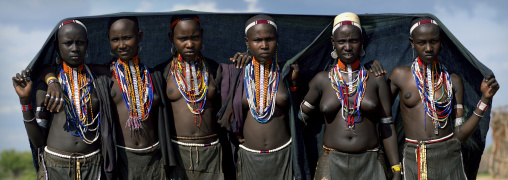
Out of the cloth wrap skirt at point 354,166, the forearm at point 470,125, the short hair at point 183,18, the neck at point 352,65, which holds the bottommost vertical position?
the cloth wrap skirt at point 354,166

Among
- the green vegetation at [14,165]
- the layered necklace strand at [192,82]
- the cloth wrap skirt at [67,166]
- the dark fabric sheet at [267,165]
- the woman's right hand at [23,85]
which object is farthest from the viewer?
the green vegetation at [14,165]

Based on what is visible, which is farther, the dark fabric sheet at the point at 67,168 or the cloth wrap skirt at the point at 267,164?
the cloth wrap skirt at the point at 267,164

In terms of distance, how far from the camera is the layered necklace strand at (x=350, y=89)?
5.23 meters

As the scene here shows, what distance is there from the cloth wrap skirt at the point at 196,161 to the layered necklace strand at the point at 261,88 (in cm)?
60

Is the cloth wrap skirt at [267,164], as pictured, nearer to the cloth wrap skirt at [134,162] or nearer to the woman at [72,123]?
the cloth wrap skirt at [134,162]

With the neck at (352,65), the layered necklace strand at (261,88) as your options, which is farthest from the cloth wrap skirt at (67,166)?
the neck at (352,65)

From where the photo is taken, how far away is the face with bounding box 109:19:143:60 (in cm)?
529

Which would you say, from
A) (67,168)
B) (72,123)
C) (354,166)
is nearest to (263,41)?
(354,166)

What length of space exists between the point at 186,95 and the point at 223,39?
936 millimetres

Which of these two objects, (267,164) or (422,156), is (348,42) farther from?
(267,164)

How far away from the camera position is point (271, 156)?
532 cm

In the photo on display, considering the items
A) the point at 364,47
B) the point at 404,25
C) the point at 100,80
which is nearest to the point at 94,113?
the point at 100,80

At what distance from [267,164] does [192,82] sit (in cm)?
116

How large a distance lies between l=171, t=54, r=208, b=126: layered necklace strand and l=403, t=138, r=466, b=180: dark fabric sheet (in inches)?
87.3
